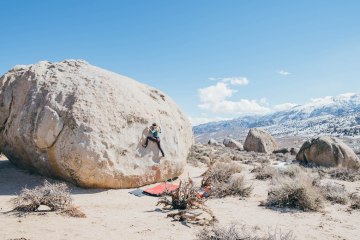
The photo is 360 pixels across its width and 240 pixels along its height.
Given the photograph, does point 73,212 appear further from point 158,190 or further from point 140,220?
point 158,190

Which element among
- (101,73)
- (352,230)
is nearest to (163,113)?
(101,73)

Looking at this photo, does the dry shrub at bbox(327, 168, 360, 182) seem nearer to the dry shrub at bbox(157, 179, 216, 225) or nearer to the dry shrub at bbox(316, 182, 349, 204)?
the dry shrub at bbox(316, 182, 349, 204)

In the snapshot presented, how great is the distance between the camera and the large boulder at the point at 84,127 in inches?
388

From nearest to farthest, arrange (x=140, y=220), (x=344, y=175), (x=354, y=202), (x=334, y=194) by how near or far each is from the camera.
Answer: (x=140, y=220) < (x=354, y=202) < (x=334, y=194) < (x=344, y=175)

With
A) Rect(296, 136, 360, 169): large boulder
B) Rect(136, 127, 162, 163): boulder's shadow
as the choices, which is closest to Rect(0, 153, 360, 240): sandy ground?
Rect(136, 127, 162, 163): boulder's shadow

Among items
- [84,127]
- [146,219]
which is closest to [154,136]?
[84,127]

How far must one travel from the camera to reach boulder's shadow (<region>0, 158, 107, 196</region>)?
9.59m

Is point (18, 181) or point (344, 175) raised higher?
point (18, 181)

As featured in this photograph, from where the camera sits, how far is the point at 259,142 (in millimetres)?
28328

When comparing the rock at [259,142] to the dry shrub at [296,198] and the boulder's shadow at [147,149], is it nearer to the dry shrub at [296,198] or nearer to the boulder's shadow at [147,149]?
the boulder's shadow at [147,149]

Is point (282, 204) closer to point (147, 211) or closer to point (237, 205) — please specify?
point (237, 205)

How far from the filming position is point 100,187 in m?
9.98

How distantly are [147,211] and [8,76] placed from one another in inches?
335

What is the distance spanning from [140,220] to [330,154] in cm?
1357
